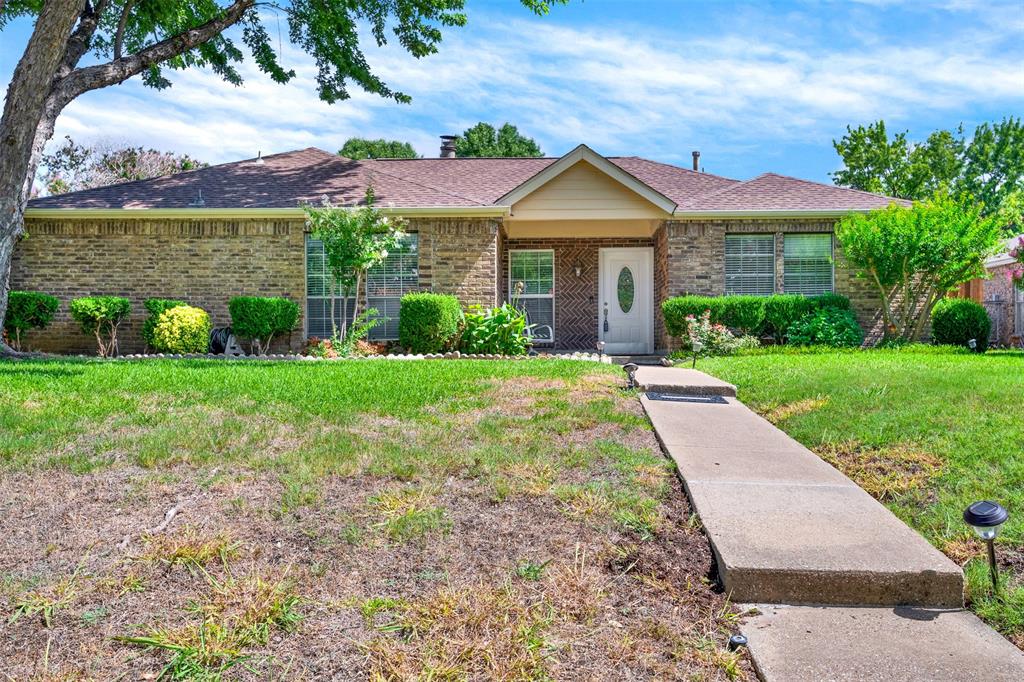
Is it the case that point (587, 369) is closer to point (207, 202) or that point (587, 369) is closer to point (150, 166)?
point (207, 202)

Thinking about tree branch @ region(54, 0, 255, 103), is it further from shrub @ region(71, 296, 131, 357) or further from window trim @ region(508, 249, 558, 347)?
window trim @ region(508, 249, 558, 347)

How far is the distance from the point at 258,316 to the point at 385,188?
4032mm

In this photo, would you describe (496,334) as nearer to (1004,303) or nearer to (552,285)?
(552,285)

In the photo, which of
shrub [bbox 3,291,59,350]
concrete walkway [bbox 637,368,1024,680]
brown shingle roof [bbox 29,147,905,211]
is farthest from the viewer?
brown shingle roof [bbox 29,147,905,211]

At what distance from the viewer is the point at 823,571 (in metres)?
2.70

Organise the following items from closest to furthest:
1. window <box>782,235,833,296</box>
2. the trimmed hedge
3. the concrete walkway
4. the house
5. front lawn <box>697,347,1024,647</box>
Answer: the concrete walkway
front lawn <box>697,347,1024,647</box>
the trimmed hedge
window <box>782,235,833,296</box>
the house

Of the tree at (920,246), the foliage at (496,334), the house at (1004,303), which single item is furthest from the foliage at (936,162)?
the foliage at (496,334)

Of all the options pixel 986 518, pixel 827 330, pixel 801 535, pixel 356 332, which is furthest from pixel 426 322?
pixel 986 518

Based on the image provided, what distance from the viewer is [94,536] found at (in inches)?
114

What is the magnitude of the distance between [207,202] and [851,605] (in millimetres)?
13566

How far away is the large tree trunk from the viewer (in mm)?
9461

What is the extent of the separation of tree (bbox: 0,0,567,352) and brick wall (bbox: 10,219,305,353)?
115 centimetres

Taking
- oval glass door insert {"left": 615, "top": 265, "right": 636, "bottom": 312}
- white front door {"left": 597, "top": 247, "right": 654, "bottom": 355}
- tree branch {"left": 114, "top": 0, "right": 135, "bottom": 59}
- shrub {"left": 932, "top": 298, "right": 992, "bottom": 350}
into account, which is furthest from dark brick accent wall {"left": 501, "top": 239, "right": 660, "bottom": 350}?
tree branch {"left": 114, "top": 0, "right": 135, "bottom": 59}

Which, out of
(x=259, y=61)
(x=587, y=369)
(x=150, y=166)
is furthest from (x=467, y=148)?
(x=587, y=369)
